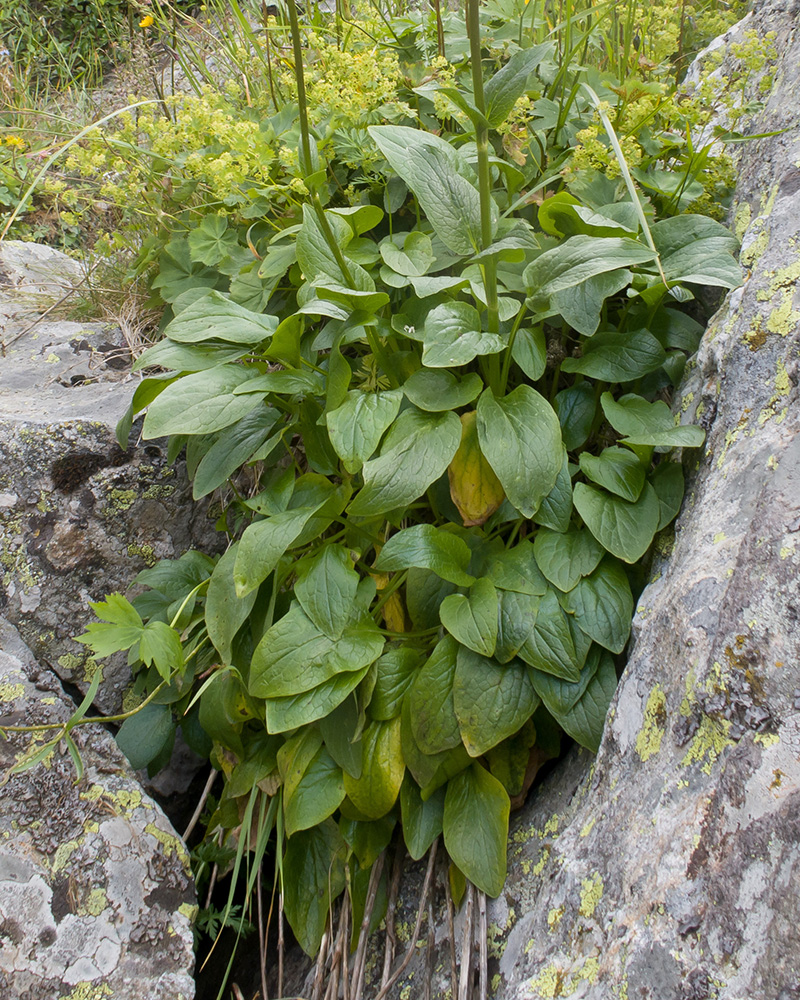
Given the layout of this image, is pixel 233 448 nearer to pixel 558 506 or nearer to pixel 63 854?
pixel 558 506

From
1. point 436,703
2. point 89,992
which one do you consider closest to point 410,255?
point 436,703

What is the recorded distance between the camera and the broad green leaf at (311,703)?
1417 mm

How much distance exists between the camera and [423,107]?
2113 millimetres

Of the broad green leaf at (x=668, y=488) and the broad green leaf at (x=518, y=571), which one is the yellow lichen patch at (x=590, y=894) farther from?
the broad green leaf at (x=668, y=488)

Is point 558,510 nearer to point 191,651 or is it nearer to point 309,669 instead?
point 309,669

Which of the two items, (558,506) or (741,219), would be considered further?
(741,219)

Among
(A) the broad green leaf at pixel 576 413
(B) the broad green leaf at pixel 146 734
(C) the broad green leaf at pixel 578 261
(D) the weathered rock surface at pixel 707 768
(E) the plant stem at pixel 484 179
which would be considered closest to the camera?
(D) the weathered rock surface at pixel 707 768

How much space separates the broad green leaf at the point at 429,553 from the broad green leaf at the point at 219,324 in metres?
0.62

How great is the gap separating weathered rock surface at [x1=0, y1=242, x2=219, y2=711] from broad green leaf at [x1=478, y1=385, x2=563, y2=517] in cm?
109

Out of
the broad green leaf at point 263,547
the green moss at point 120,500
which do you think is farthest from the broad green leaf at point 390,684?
the green moss at point 120,500

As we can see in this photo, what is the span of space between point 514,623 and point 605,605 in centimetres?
18

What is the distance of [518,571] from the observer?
57.0 inches

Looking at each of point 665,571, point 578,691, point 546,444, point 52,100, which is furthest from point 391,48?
point 52,100

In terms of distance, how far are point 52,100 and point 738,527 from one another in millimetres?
5504
